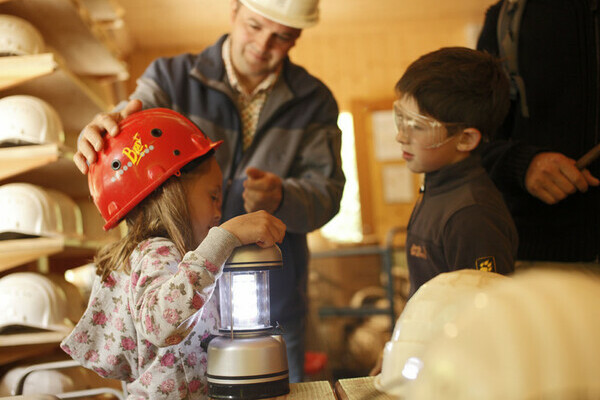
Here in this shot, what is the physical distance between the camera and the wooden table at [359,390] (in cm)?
106

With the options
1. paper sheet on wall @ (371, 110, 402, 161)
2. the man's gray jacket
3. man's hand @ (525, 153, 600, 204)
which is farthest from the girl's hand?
paper sheet on wall @ (371, 110, 402, 161)

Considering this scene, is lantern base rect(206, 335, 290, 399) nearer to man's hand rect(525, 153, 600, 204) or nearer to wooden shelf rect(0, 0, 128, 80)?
man's hand rect(525, 153, 600, 204)

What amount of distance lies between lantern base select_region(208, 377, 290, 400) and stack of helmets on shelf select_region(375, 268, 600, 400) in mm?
528

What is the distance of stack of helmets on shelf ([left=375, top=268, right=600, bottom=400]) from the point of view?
1.83 ft

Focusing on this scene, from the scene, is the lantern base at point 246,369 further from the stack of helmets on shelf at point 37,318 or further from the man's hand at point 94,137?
the stack of helmets on shelf at point 37,318

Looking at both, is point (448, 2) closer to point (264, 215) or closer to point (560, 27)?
point (560, 27)

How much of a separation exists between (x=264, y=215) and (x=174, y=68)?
3.20ft

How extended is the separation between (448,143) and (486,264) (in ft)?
1.22

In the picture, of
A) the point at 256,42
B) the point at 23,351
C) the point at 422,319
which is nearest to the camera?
the point at 422,319

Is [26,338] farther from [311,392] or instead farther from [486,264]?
[486,264]

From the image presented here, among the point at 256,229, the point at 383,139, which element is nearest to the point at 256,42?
the point at 256,229

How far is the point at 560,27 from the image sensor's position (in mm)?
1763

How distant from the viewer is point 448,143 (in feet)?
5.12

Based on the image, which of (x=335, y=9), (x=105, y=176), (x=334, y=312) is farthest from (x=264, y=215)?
(x=335, y=9)
